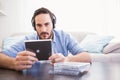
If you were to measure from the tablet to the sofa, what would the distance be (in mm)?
1418

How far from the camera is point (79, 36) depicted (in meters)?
3.38

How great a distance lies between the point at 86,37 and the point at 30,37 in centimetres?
152

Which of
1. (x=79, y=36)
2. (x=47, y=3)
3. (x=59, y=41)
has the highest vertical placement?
(x=47, y=3)

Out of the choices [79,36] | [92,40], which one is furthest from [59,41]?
[79,36]

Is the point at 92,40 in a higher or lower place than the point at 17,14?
lower

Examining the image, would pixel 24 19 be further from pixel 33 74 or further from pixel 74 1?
pixel 33 74

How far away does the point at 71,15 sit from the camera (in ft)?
12.0

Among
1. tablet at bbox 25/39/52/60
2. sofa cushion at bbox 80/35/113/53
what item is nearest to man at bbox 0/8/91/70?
tablet at bbox 25/39/52/60

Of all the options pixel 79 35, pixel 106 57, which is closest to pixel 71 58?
pixel 106 57

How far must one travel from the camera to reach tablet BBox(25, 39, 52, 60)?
1.17 meters

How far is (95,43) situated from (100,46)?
0.37ft

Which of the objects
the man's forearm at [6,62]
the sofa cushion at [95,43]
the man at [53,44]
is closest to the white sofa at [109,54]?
the sofa cushion at [95,43]

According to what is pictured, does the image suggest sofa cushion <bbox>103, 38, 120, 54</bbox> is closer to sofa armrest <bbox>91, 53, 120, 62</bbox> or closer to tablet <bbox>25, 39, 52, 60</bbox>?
sofa armrest <bbox>91, 53, 120, 62</bbox>

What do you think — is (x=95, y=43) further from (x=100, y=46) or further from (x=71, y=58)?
(x=71, y=58)
